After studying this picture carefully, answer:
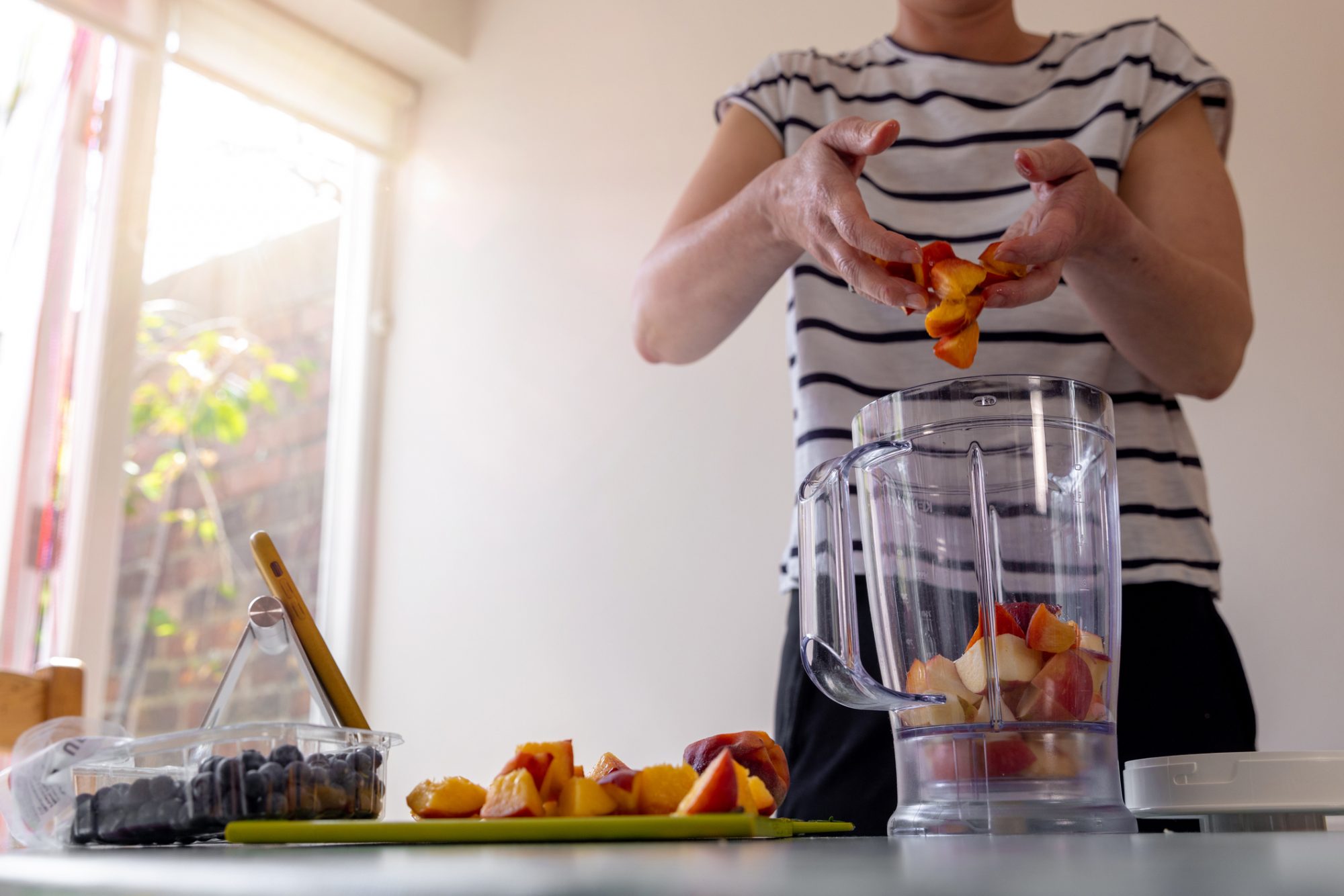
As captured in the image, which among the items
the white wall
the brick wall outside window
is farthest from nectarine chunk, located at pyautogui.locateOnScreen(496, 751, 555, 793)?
the brick wall outside window

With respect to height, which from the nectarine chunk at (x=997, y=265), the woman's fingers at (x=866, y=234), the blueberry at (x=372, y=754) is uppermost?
the woman's fingers at (x=866, y=234)

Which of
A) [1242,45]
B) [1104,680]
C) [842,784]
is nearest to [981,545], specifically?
[1104,680]

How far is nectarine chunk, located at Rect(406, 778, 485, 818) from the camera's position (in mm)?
404

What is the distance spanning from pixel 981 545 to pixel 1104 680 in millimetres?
73

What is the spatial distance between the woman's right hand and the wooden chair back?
2.90ft

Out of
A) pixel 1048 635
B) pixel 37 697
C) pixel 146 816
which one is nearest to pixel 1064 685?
pixel 1048 635

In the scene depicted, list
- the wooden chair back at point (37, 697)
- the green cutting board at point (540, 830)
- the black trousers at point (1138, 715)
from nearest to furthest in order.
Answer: the green cutting board at point (540, 830)
the black trousers at point (1138, 715)
the wooden chair back at point (37, 697)

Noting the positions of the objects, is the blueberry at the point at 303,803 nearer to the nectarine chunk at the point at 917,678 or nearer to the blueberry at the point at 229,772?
the blueberry at the point at 229,772

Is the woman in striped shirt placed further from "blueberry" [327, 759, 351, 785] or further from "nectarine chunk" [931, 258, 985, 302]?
"blueberry" [327, 759, 351, 785]

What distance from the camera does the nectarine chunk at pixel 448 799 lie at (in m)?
0.40

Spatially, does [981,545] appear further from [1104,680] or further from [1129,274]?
[1129,274]

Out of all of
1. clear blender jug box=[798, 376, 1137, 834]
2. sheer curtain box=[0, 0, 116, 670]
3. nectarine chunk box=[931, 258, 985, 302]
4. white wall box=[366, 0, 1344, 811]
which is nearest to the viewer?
clear blender jug box=[798, 376, 1137, 834]

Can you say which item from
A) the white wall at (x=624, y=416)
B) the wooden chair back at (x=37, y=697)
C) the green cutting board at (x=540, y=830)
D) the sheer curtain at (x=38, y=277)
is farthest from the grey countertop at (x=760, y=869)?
the sheer curtain at (x=38, y=277)

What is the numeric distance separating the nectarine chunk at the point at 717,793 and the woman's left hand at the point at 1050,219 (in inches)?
15.0
